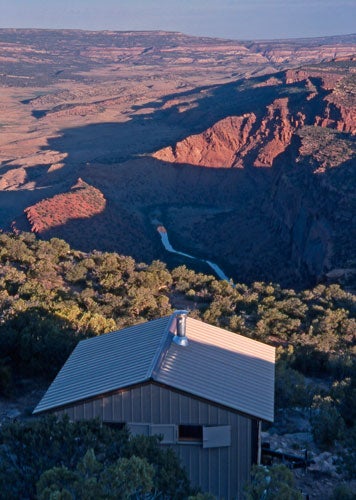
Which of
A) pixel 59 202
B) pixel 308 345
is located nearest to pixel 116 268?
pixel 308 345

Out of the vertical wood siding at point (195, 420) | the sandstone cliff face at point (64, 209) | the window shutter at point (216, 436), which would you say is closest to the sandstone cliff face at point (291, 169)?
the sandstone cliff face at point (64, 209)

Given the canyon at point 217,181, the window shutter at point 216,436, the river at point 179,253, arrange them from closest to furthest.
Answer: the window shutter at point 216,436, the river at point 179,253, the canyon at point 217,181

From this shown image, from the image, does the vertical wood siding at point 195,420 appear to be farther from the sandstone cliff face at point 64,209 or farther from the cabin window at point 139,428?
the sandstone cliff face at point 64,209

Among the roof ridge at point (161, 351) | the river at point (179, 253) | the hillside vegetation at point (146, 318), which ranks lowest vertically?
the river at point (179, 253)

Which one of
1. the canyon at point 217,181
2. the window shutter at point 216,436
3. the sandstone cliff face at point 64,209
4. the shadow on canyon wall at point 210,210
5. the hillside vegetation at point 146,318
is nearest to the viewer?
the window shutter at point 216,436

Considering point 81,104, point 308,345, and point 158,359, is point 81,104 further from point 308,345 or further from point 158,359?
point 158,359

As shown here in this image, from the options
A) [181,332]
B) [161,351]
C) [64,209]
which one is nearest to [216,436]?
[161,351]

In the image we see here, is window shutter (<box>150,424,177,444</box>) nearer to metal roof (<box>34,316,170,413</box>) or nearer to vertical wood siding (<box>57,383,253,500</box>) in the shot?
vertical wood siding (<box>57,383,253,500</box>)

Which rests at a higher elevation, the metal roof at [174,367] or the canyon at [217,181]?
the metal roof at [174,367]
